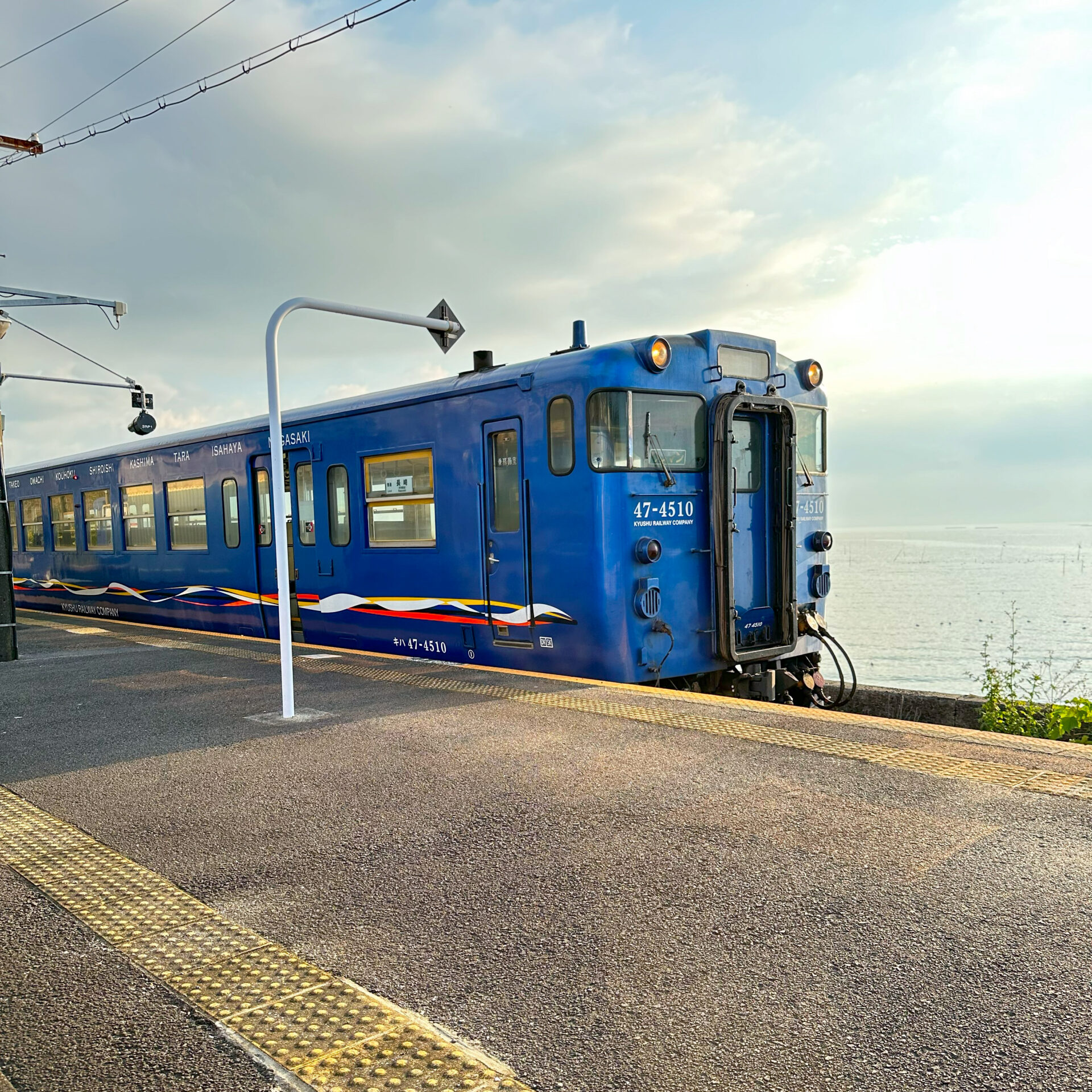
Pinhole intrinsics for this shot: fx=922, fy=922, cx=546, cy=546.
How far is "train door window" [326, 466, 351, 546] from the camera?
967 centimetres

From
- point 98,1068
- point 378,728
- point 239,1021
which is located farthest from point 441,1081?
point 378,728

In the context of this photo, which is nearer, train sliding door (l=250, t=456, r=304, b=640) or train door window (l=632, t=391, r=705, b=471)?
train door window (l=632, t=391, r=705, b=471)

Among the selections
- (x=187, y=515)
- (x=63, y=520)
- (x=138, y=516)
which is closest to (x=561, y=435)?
(x=187, y=515)

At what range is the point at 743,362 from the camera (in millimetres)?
7891

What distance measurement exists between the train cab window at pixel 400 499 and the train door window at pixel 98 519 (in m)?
7.37

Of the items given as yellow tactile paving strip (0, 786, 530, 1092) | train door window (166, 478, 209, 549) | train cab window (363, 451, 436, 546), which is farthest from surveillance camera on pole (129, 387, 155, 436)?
yellow tactile paving strip (0, 786, 530, 1092)

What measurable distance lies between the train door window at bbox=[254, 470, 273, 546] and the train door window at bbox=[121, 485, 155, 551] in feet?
10.5

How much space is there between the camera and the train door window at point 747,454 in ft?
25.8

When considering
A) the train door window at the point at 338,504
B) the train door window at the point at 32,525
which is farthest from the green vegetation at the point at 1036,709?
the train door window at the point at 32,525

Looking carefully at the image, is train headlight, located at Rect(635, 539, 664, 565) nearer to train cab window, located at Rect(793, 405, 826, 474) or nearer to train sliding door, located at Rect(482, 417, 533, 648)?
train sliding door, located at Rect(482, 417, 533, 648)

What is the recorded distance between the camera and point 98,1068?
7.64 ft

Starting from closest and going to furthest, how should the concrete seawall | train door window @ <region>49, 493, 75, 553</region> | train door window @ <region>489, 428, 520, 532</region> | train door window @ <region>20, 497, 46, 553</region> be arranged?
train door window @ <region>489, 428, 520, 532</region>, the concrete seawall, train door window @ <region>49, 493, 75, 553</region>, train door window @ <region>20, 497, 46, 553</region>

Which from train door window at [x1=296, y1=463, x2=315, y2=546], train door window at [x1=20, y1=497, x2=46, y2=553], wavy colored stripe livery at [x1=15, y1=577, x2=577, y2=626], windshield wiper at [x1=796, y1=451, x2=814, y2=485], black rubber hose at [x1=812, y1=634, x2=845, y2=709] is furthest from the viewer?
train door window at [x1=20, y1=497, x2=46, y2=553]

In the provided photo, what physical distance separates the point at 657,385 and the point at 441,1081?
5703mm
